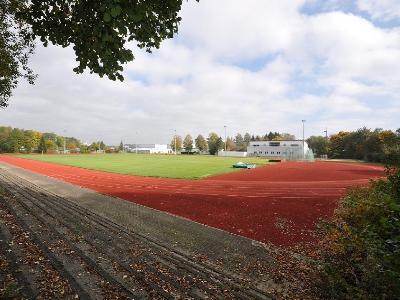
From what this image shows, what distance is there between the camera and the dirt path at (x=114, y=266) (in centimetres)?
734

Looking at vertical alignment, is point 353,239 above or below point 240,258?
above

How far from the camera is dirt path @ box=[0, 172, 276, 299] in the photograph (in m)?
7.34

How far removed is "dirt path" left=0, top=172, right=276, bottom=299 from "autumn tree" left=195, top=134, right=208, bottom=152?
137 m

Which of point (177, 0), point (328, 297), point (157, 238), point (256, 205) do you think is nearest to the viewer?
point (177, 0)

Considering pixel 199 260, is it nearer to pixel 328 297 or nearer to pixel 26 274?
pixel 328 297

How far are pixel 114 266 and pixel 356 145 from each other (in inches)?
3838

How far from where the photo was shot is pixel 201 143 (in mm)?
150750

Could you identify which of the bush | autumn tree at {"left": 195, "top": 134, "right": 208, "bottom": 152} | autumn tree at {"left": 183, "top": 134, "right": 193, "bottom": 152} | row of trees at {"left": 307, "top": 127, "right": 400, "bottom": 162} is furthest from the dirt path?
autumn tree at {"left": 195, "top": 134, "right": 208, "bottom": 152}

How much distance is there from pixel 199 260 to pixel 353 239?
4.71 meters

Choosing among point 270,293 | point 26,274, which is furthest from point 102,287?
point 270,293

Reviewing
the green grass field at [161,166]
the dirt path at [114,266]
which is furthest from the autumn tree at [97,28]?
the green grass field at [161,166]

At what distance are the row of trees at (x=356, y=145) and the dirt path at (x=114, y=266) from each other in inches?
2475

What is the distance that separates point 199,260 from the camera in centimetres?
954

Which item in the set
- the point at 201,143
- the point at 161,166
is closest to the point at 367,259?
the point at 161,166
